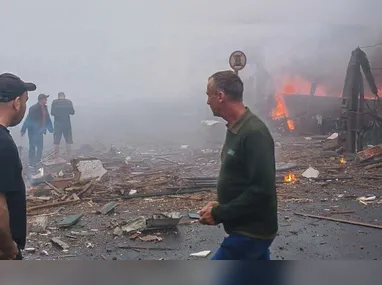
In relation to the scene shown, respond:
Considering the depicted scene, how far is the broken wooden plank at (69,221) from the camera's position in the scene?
5.19 metres

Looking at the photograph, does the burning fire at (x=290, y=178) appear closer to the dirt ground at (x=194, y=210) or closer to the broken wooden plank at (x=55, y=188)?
the dirt ground at (x=194, y=210)

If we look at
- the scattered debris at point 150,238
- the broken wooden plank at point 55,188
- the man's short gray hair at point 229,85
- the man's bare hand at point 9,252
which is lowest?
the scattered debris at point 150,238

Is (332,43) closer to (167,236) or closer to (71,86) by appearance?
(71,86)

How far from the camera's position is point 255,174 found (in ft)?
6.57

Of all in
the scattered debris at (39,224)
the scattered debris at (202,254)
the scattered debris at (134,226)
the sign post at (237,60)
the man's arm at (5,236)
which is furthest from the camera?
the sign post at (237,60)

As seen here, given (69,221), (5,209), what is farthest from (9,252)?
(69,221)

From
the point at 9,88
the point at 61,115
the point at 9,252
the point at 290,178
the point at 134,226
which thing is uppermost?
the point at 9,88

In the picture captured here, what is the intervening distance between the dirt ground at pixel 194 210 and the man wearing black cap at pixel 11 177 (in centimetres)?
236

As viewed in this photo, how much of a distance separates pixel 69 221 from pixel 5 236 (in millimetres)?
3604

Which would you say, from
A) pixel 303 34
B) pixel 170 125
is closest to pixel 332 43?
pixel 303 34

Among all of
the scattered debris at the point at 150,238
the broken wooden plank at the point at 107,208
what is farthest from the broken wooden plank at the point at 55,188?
the scattered debris at the point at 150,238

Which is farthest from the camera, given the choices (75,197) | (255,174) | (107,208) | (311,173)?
(311,173)

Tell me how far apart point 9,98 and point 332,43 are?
17565 mm

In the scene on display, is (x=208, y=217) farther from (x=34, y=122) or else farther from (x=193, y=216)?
(x=34, y=122)
